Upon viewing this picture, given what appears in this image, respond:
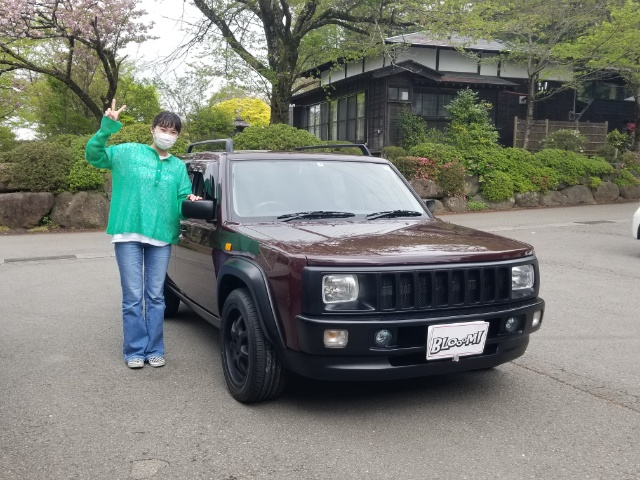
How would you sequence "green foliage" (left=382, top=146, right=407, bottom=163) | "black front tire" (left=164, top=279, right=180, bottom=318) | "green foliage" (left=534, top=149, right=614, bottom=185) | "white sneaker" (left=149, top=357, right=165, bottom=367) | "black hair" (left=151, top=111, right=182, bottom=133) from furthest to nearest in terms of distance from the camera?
"green foliage" (left=534, top=149, right=614, bottom=185) < "green foliage" (left=382, top=146, right=407, bottom=163) < "black front tire" (left=164, top=279, right=180, bottom=318) < "white sneaker" (left=149, top=357, right=165, bottom=367) < "black hair" (left=151, top=111, right=182, bottom=133)

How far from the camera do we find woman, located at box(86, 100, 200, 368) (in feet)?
14.6

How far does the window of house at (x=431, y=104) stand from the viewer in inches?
956

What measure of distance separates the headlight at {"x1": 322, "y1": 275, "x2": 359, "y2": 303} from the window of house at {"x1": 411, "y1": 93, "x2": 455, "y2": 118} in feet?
71.6

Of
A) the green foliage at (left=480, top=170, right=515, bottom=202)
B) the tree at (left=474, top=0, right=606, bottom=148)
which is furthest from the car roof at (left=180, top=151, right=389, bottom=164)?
the tree at (left=474, top=0, right=606, bottom=148)

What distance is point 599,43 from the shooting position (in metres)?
20.4

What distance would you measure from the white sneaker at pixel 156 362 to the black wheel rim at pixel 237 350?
835 mm

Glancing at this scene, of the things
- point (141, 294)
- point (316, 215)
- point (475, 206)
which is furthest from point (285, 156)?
point (475, 206)

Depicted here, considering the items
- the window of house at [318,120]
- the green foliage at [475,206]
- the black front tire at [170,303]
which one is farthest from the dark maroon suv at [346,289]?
the window of house at [318,120]

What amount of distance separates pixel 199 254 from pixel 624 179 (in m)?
19.5

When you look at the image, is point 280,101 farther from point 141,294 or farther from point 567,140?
point 141,294

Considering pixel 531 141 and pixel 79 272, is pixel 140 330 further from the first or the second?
pixel 531 141

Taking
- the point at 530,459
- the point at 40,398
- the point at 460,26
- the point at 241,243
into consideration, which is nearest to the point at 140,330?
the point at 40,398

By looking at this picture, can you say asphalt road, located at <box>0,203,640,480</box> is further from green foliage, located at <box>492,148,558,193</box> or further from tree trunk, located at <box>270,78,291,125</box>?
tree trunk, located at <box>270,78,291,125</box>

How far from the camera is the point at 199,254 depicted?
15.8 feet
